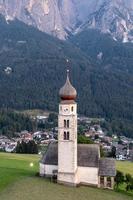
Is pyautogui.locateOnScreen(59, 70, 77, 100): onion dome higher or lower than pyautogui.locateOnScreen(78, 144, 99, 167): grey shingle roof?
higher

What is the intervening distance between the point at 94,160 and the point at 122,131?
311 ft

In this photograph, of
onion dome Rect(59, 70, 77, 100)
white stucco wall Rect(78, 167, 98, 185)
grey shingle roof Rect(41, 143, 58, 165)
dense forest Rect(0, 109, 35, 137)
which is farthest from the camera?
dense forest Rect(0, 109, 35, 137)

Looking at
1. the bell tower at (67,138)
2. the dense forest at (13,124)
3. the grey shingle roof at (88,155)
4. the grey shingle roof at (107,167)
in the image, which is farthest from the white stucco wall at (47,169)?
the dense forest at (13,124)

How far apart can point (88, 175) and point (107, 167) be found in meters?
1.98

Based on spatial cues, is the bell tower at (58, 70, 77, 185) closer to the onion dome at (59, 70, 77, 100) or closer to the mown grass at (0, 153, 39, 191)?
the onion dome at (59, 70, 77, 100)

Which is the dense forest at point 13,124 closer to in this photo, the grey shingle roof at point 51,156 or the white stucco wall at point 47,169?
the grey shingle roof at point 51,156

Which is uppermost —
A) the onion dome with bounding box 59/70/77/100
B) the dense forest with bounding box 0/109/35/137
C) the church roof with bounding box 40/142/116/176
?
the onion dome with bounding box 59/70/77/100

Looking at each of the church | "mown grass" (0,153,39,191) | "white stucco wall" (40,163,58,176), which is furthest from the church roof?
"mown grass" (0,153,39,191)

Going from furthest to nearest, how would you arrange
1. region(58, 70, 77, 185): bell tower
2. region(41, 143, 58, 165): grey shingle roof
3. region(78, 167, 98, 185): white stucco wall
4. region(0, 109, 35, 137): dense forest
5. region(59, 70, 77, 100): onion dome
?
region(0, 109, 35, 137): dense forest
region(41, 143, 58, 165): grey shingle roof
region(78, 167, 98, 185): white stucco wall
region(59, 70, 77, 100): onion dome
region(58, 70, 77, 185): bell tower

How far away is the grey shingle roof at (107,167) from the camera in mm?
57031

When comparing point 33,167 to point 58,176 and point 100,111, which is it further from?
point 100,111

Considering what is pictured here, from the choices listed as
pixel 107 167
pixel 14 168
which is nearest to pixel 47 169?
pixel 107 167

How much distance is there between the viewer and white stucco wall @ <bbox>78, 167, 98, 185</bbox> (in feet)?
186

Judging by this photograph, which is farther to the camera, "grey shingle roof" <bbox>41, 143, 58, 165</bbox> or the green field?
"grey shingle roof" <bbox>41, 143, 58, 165</bbox>
